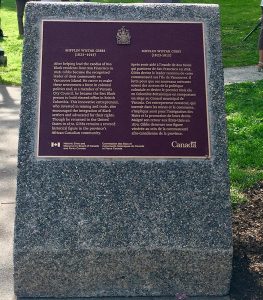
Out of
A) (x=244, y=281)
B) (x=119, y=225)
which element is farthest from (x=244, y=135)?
(x=119, y=225)

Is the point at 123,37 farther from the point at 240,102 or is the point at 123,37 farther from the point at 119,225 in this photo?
the point at 240,102

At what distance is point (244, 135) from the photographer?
26.6 ft

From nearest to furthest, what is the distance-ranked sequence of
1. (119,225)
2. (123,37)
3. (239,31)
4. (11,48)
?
(119,225) < (123,37) < (11,48) < (239,31)

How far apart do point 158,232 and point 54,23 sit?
1.65 meters

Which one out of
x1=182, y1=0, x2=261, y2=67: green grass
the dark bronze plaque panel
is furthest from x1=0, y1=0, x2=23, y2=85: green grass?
the dark bronze plaque panel

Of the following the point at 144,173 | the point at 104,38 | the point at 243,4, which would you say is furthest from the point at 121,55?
the point at 243,4

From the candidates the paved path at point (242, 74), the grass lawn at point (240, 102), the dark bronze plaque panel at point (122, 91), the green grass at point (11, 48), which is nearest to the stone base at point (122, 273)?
the dark bronze plaque panel at point (122, 91)

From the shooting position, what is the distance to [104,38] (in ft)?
15.8

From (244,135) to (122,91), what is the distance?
3.67m

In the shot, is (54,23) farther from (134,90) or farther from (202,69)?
(202,69)

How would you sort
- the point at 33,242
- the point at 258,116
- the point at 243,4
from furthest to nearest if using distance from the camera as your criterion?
the point at 243,4
the point at 258,116
the point at 33,242

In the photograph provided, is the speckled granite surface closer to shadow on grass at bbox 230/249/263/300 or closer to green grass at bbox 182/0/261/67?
shadow on grass at bbox 230/249/263/300

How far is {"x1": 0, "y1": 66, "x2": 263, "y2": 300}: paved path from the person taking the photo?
16.2 ft

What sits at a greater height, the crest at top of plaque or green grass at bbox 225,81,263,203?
the crest at top of plaque
